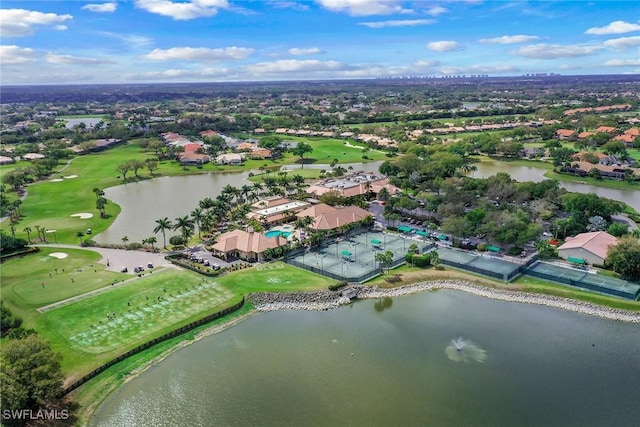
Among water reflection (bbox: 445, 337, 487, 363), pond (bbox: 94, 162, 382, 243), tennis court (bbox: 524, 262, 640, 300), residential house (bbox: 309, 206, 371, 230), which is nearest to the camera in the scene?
water reflection (bbox: 445, 337, 487, 363)

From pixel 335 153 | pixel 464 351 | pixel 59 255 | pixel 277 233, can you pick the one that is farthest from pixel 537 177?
pixel 59 255

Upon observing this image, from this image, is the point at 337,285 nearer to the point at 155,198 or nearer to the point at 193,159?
the point at 155,198

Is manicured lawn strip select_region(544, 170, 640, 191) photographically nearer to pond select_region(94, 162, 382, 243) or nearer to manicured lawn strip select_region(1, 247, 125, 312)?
pond select_region(94, 162, 382, 243)

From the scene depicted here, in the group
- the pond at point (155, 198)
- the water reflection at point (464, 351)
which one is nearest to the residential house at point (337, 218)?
the pond at point (155, 198)

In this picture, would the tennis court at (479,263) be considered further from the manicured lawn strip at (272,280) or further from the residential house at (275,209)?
the residential house at (275,209)

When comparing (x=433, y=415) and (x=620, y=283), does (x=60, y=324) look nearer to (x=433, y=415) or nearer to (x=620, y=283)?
(x=433, y=415)

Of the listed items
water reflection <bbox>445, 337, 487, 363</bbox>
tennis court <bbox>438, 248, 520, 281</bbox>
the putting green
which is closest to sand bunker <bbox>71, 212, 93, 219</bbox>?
the putting green

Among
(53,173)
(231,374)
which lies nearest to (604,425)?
(231,374)
